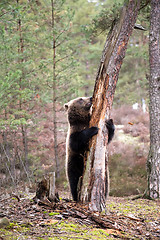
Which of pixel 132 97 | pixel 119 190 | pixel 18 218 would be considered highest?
pixel 132 97

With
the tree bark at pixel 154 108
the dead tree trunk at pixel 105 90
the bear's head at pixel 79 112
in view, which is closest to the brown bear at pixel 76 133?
the bear's head at pixel 79 112

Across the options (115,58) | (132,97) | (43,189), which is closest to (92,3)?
(132,97)

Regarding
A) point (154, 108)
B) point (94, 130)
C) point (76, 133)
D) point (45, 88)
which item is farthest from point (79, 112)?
point (45, 88)

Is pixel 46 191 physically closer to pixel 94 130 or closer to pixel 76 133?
pixel 94 130

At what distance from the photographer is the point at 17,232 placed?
305 cm

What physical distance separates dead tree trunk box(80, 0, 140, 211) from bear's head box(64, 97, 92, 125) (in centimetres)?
90

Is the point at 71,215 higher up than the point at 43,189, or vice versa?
the point at 43,189

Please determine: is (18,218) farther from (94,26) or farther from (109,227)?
(94,26)

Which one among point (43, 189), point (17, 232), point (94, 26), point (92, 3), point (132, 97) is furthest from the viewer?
point (92, 3)

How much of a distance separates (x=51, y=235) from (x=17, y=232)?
0.44 m

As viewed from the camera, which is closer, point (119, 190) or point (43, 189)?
point (43, 189)

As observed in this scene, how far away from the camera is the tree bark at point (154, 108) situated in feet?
29.3

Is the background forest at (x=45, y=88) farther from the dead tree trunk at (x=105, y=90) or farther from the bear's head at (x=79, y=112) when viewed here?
the bear's head at (x=79, y=112)

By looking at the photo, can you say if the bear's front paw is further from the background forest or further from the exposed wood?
the background forest
